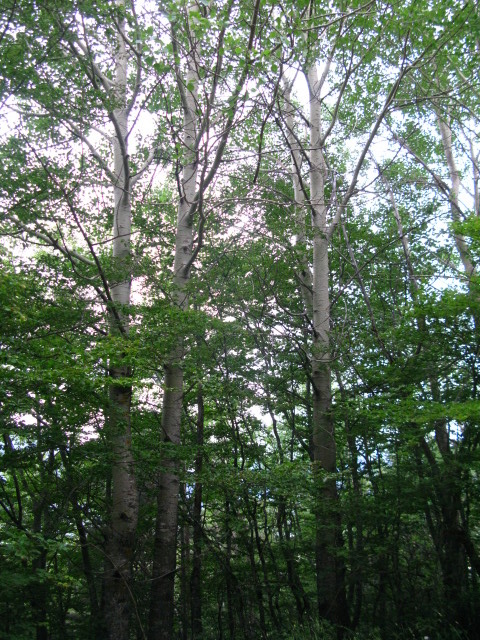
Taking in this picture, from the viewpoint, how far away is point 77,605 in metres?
8.88

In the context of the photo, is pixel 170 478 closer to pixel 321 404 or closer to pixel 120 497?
pixel 120 497

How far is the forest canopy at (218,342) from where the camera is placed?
5.35 meters

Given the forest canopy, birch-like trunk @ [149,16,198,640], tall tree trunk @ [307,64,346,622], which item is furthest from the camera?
tall tree trunk @ [307,64,346,622]

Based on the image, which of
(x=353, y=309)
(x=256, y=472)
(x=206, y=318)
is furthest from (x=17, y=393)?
(x=353, y=309)

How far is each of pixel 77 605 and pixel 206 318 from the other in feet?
20.6

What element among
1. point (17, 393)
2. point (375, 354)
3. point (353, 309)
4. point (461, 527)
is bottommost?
point (461, 527)

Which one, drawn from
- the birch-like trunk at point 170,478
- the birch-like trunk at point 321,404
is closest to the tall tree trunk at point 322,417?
the birch-like trunk at point 321,404

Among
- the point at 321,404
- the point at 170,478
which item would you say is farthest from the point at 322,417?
the point at 170,478

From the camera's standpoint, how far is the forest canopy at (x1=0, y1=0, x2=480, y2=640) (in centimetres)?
535

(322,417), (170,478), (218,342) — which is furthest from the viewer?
(218,342)

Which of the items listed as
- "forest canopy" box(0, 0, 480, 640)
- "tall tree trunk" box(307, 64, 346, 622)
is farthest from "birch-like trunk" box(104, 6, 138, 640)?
"tall tree trunk" box(307, 64, 346, 622)

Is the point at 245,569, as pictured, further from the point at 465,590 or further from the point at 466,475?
the point at 466,475

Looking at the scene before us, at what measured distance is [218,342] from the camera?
895cm

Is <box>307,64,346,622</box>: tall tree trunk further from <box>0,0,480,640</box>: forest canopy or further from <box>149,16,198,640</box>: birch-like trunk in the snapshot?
<box>149,16,198,640</box>: birch-like trunk
